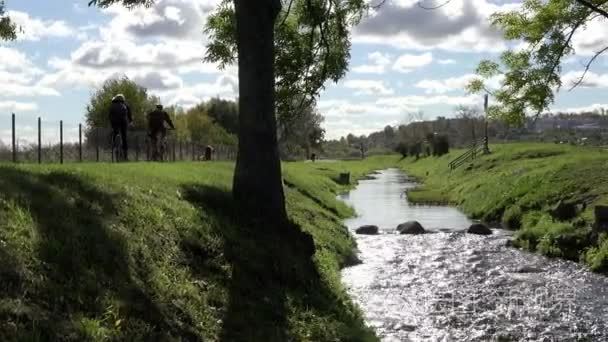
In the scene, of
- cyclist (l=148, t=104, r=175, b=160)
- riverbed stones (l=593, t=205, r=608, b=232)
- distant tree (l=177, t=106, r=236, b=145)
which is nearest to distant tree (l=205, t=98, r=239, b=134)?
distant tree (l=177, t=106, r=236, b=145)

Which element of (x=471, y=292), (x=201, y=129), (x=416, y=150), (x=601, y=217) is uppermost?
(x=201, y=129)

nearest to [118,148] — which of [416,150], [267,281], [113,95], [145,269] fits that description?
[267,281]

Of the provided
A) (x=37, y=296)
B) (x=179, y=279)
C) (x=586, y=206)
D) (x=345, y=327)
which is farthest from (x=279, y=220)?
(x=586, y=206)

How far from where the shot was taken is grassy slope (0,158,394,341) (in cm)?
690

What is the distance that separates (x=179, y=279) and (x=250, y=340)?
1.39 meters

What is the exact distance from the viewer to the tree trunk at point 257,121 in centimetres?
1386

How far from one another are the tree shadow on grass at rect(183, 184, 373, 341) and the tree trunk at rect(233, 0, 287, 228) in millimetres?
410

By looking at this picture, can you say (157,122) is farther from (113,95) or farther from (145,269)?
(113,95)

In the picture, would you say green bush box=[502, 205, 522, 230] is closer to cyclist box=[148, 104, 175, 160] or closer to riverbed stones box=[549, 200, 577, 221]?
riverbed stones box=[549, 200, 577, 221]

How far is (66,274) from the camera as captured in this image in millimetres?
7453

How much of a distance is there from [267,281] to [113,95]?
61.5m

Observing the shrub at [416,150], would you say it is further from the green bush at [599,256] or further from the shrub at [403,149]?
the green bush at [599,256]

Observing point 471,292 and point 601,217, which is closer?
point 471,292

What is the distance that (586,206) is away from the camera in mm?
23859
